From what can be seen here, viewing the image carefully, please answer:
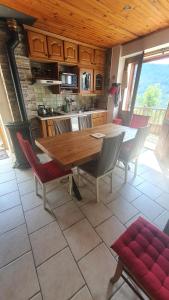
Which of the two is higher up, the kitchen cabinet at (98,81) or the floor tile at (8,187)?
the kitchen cabinet at (98,81)

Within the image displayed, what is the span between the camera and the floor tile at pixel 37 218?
1566 millimetres

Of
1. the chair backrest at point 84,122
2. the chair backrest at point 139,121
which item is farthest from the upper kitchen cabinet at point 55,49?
the chair backrest at point 139,121

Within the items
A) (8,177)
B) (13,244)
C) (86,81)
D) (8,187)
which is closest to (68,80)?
(86,81)

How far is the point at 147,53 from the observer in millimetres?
3234

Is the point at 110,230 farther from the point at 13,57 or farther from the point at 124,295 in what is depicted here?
the point at 13,57

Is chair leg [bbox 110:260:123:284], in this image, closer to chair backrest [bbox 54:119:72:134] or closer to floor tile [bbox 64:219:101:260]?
floor tile [bbox 64:219:101:260]

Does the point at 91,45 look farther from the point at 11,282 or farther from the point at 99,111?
the point at 11,282

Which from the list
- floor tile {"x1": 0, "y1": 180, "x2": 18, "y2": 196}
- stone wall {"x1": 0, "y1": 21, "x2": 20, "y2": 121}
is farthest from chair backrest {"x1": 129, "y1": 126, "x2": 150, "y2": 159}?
stone wall {"x1": 0, "y1": 21, "x2": 20, "y2": 121}

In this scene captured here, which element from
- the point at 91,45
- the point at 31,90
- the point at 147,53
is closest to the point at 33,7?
the point at 31,90

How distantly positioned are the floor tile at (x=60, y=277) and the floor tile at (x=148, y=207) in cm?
101

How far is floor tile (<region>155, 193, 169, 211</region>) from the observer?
1.85 metres

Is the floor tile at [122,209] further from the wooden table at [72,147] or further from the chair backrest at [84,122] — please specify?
the chair backrest at [84,122]

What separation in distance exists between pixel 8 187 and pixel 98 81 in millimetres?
3594

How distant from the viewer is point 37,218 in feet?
5.45
